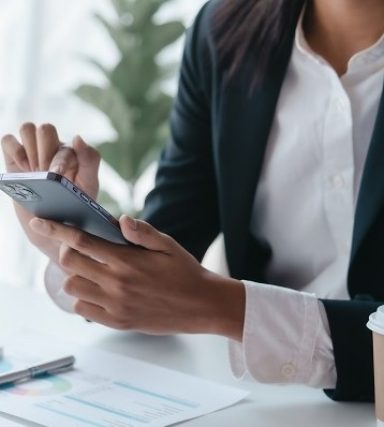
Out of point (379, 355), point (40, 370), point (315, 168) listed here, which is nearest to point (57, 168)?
point (40, 370)

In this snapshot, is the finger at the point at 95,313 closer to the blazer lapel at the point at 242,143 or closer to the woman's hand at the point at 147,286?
the woman's hand at the point at 147,286

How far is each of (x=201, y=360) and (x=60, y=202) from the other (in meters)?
0.31

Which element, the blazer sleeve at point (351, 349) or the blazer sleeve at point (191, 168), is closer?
the blazer sleeve at point (351, 349)

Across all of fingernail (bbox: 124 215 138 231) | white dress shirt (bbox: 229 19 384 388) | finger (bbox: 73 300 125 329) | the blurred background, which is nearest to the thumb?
fingernail (bbox: 124 215 138 231)

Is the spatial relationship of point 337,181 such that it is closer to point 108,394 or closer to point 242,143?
point 242,143

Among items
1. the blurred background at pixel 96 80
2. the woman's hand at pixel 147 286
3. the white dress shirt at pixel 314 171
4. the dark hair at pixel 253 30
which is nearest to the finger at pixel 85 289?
the woman's hand at pixel 147 286

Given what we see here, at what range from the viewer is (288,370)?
3.31 ft

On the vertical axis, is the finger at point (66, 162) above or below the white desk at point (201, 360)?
above

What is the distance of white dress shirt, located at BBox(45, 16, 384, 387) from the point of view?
1.24 m

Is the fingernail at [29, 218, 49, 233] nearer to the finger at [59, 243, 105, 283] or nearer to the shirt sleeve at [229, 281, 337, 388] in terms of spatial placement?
the finger at [59, 243, 105, 283]

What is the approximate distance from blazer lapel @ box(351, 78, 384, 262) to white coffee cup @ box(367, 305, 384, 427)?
303 mm

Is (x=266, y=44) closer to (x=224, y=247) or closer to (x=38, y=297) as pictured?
(x=224, y=247)

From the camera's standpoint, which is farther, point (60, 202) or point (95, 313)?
point (95, 313)

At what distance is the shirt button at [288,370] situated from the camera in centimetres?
101
